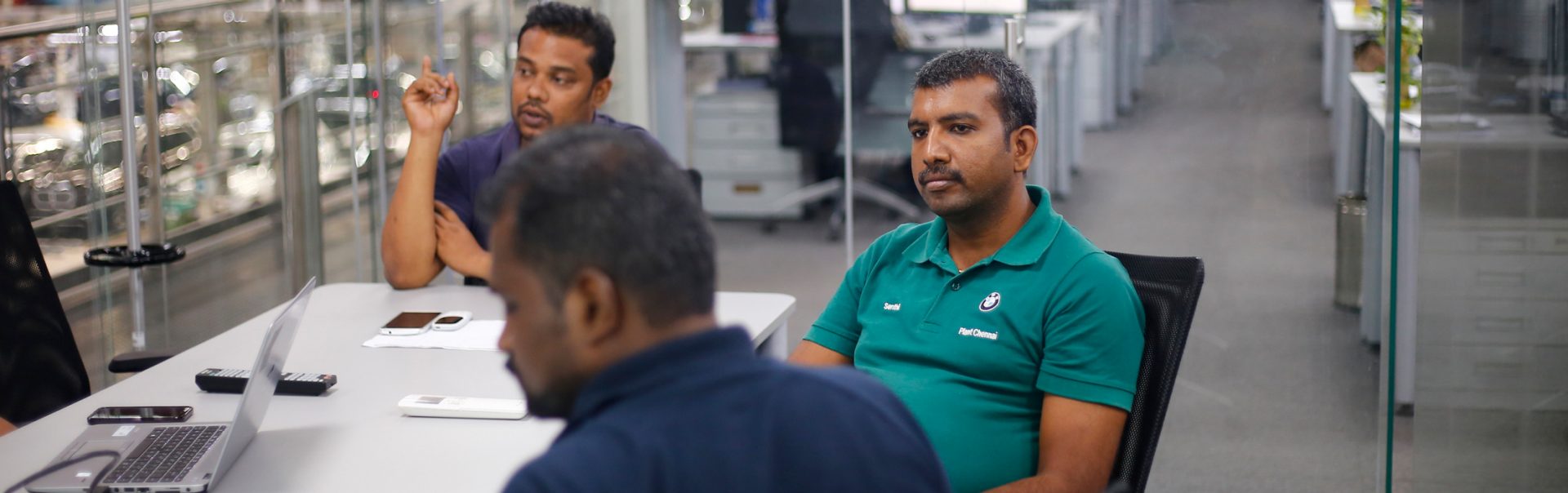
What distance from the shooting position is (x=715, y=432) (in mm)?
843

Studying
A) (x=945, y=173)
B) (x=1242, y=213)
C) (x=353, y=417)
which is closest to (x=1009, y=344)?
(x=945, y=173)

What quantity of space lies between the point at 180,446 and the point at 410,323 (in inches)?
26.8

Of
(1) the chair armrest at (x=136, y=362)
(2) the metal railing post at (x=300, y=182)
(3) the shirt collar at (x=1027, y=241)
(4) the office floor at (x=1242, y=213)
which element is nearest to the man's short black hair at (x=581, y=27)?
(1) the chair armrest at (x=136, y=362)

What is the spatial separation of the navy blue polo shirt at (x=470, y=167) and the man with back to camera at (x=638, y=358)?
196 centimetres

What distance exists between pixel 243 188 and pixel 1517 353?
328 centimetres

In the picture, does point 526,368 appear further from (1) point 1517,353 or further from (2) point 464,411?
(1) point 1517,353

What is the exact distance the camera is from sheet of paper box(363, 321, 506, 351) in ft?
7.42

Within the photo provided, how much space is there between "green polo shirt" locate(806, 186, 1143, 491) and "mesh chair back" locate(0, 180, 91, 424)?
58.2 inches

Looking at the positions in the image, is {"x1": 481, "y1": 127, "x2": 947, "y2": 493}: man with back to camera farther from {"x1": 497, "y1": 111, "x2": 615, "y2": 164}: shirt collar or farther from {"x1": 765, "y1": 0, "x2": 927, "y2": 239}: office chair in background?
{"x1": 765, "y1": 0, "x2": 927, "y2": 239}: office chair in background

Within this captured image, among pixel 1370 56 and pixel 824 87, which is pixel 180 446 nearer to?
pixel 824 87

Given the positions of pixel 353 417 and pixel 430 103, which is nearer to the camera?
pixel 353 417

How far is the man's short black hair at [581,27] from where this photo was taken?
279 centimetres

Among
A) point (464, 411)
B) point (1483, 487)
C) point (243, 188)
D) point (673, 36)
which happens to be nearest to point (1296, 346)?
point (1483, 487)

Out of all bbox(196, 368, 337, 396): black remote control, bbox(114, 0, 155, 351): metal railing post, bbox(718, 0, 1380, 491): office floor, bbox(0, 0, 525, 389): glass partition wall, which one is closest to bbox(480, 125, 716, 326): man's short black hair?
bbox(196, 368, 337, 396): black remote control
